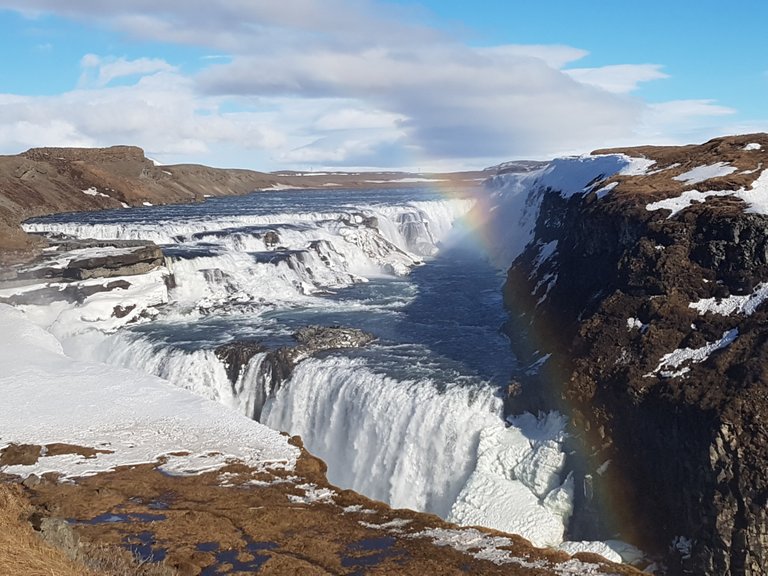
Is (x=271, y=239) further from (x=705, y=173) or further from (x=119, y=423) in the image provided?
(x=705, y=173)

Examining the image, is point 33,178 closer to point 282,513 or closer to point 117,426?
point 117,426

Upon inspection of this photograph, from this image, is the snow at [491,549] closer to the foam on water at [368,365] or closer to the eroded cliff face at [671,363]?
the foam on water at [368,365]

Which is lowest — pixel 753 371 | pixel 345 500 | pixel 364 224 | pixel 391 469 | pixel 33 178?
pixel 391 469

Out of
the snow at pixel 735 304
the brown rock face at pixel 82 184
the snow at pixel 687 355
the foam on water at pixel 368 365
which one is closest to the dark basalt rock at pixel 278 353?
the foam on water at pixel 368 365

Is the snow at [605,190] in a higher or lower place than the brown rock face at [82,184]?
lower

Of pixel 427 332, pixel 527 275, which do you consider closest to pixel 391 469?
pixel 427 332

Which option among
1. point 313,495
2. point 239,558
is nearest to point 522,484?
point 313,495
